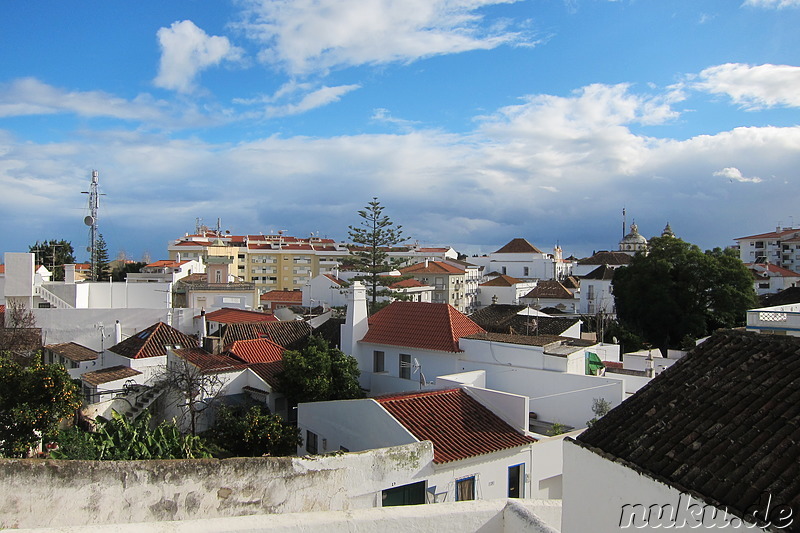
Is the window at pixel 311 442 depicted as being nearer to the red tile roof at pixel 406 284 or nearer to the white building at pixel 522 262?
the red tile roof at pixel 406 284

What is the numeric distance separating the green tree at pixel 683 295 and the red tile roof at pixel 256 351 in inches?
958

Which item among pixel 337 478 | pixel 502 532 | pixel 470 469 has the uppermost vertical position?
pixel 502 532

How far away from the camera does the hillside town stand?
5.01 meters

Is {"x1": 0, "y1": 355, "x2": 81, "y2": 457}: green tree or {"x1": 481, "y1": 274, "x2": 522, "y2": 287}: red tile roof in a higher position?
{"x1": 481, "y1": 274, "x2": 522, "y2": 287}: red tile roof

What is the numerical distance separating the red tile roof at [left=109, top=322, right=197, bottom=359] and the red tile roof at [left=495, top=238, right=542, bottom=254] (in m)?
58.3

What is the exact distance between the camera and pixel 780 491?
14.3 ft

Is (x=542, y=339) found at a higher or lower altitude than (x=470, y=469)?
higher

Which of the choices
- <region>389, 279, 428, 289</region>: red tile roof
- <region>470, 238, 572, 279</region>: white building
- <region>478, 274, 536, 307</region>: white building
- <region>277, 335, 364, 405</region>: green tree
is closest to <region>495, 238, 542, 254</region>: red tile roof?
<region>470, 238, 572, 279</region>: white building

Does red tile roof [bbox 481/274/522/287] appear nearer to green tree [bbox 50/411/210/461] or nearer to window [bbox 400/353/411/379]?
window [bbox 400/353/411/379]

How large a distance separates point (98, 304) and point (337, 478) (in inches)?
1118

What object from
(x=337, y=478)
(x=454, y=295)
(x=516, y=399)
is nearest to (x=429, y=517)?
(x=337, y=478)

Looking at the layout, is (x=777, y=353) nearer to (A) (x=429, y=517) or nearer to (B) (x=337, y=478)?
(A) (x=429, y=517)

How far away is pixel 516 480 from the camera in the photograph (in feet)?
35.8

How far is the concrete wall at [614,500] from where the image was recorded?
486 cm
